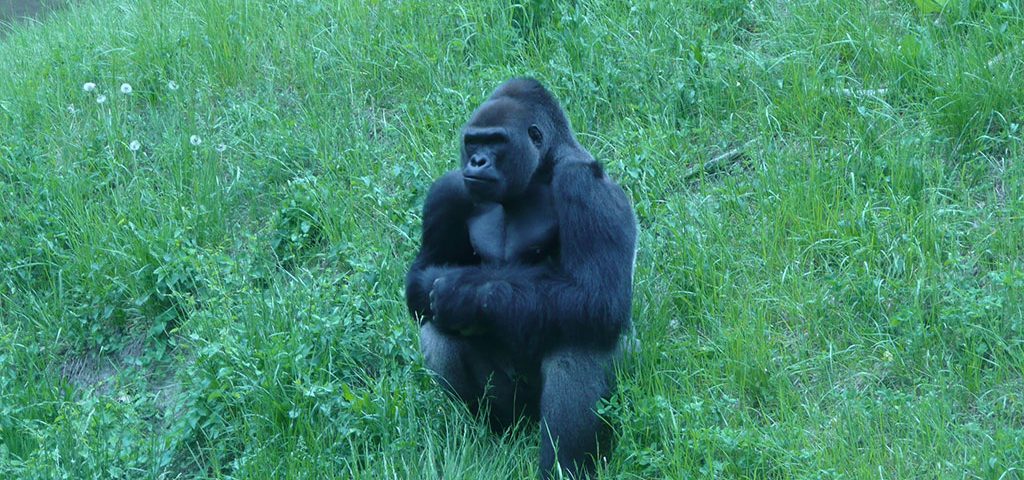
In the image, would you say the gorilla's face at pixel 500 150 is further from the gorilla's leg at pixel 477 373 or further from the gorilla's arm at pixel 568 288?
the gorilla's leg at pixel 477 373

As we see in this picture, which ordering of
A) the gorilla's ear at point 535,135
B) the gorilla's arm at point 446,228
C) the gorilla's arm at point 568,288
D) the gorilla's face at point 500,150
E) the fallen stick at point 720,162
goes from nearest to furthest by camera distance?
the gorilla's arm at point 568,288, the gorilla's face at point 500,150, the gorilla's ear at point 535,135, the gorilla's arm at point 446,228, the fallen stick at point 720,162

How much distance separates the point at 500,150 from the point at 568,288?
54 cm

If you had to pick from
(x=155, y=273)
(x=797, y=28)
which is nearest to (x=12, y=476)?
(x=155, y=273)

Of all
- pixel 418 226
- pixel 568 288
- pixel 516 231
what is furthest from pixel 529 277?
pixel 418 226

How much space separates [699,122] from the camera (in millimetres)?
5625

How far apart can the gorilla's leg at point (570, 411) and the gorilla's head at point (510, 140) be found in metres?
0.61

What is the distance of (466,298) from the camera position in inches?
148

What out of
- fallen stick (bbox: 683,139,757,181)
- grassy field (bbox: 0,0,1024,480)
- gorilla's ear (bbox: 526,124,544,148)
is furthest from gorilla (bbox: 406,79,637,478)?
fallen stick (bbox: 683,139,757,181)

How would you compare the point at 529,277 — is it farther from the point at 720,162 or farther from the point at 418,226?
the point at 720,162

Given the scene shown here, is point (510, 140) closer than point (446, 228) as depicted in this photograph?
Yes

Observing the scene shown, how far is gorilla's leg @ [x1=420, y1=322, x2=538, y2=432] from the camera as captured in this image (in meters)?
4.12

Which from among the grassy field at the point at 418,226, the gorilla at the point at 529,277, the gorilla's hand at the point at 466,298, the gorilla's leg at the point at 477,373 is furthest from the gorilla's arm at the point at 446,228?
the grassy field at the point at 418,226

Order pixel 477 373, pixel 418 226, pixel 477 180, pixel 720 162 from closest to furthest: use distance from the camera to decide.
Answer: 1. pixel 477 180
2. pixel 477 373
3. pixel 418 226
4. pixel 720 162

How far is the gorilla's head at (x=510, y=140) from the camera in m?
3.88
